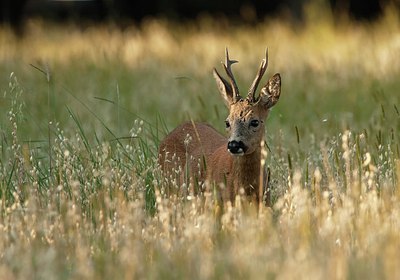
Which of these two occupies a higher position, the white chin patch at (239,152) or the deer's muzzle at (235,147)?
the deer's muzzle at (235,147)

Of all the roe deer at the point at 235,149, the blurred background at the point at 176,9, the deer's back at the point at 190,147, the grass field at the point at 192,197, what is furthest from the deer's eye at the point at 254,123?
the blurred background at the point at 176,9

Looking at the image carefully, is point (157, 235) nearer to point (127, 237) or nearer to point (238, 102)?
point (127, 237)

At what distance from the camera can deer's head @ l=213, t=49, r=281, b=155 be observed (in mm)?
6035

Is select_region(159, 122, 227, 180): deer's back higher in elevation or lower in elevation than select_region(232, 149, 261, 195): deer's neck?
higher

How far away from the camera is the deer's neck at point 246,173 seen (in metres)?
6.21

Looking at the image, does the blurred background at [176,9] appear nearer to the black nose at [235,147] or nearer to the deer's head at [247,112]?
the deer's head at [247,112]

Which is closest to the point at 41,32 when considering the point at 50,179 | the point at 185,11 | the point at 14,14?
the point at 14,14

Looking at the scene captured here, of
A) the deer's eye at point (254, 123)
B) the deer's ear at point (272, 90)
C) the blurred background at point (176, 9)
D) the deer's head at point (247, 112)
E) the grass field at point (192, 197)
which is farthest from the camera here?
the blurred background at point (176, 9)

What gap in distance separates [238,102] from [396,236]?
1.64 meters

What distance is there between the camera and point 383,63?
12602 millimetres

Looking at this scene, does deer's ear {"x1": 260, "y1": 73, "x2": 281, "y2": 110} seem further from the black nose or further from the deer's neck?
the black nose

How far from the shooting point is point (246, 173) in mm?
6230

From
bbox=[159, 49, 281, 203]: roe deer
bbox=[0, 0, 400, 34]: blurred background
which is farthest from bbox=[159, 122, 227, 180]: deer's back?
bbox=[0, 0, 400, 34]: blurred background

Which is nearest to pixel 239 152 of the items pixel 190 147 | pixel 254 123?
pixel 254 123
